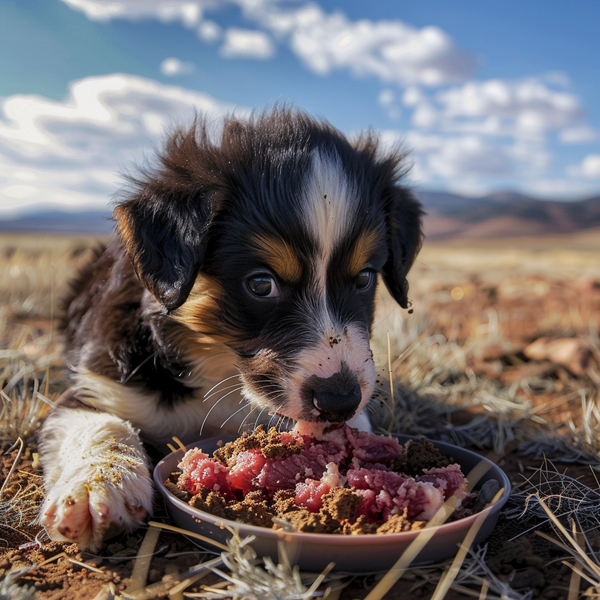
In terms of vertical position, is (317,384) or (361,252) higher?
(361,252)

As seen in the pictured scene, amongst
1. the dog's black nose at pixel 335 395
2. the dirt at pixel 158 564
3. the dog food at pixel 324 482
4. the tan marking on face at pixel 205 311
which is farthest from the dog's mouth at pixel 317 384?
the dirt at pixel 158 564

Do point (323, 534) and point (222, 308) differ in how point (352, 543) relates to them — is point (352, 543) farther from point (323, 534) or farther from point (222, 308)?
point (222, 308)

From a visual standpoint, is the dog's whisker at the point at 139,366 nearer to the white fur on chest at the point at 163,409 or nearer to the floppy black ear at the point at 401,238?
the white fur on chest at the point at 163,409

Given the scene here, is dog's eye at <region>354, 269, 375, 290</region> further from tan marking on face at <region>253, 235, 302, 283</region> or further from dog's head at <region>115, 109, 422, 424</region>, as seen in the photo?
tan marking on face at <region>253, 235, 302, 283</region>

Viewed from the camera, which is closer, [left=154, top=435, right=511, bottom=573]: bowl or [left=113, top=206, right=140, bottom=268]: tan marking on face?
[left=154, top=435, right=511, bottom=573]: bowl

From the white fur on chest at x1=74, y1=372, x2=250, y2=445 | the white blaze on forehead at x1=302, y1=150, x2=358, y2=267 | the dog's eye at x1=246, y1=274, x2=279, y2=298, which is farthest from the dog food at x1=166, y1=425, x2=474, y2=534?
the white blaze on forehead at x1=302, y1=150, x2=358, y2=267

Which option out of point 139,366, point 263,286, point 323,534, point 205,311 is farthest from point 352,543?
point 139,366
